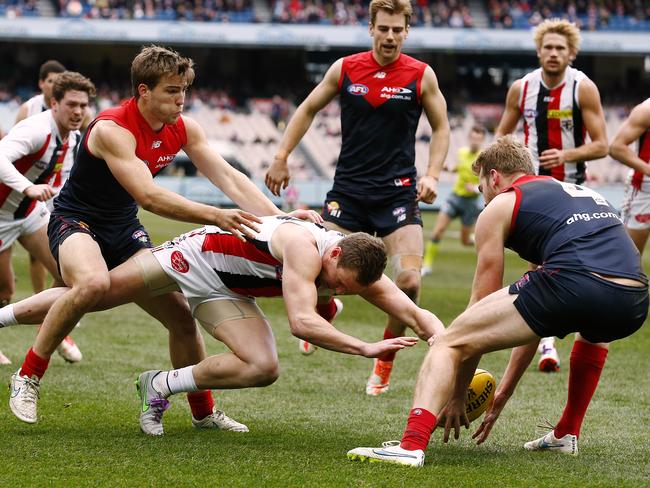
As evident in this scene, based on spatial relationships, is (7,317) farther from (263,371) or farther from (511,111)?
(511,111)

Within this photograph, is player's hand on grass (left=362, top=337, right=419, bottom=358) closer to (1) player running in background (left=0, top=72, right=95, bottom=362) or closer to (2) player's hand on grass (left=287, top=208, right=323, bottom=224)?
(2) player's hand on grass (left=287, top=208, right=323, bottom=224)

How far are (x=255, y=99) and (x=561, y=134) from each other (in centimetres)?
3670

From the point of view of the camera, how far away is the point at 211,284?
6094 mm

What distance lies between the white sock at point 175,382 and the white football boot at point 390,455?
→ 1.11 metres

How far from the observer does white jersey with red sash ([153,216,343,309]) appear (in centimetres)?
591

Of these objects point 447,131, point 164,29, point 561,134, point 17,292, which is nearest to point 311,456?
point 447,131

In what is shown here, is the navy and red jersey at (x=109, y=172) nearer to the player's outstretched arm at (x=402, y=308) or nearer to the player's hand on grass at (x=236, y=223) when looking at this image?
the player's hand on grass at (x=236, y=223)

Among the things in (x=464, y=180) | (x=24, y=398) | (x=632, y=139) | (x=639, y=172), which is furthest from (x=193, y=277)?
(x=464, y=180)

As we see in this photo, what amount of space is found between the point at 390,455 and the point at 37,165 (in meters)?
4.63

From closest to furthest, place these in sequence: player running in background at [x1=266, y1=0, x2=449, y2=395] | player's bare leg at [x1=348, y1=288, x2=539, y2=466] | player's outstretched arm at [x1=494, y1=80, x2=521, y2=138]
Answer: player's bare leg at [x1=348, y1=288, x2=539, y2=466]
player running in background at [x1=266, y1=0, x2=449, y2=395]
player's outstretched arm at [x1=494, y1=80, x2=521, y2=138]

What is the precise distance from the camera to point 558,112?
9.12 metres

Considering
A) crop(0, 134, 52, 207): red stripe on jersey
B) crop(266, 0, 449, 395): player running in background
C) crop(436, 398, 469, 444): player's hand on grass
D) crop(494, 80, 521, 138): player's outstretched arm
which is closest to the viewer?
crop(436, 398, 469, 444): player's hand on grass

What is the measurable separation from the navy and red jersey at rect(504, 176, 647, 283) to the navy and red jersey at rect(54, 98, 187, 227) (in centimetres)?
227

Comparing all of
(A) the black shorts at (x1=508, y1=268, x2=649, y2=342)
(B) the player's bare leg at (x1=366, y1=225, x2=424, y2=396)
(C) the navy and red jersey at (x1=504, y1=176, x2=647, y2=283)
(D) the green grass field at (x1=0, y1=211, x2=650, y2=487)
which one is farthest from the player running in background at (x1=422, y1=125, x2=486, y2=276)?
(A) the black shorts at (x1=508, y1=268, x2=649, y2=342)
